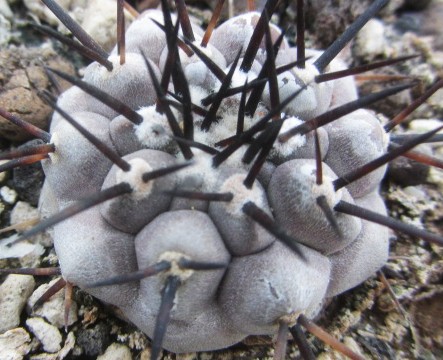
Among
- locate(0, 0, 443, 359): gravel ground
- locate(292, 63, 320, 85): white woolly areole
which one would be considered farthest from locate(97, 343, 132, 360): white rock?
locate(292, 63, 320, 85): white woolly areole

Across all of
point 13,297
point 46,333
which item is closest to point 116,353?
point 46,333

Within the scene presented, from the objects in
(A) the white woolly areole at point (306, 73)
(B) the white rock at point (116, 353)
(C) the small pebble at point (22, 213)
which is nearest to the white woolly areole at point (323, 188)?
(A) the white woolly areole at point (306, 73)

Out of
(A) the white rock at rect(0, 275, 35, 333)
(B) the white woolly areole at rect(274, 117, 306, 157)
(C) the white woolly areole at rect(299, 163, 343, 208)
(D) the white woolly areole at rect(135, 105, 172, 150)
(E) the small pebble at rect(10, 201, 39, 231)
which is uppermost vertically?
(D) the white woolly areole at rect(135, 105, 172, 150)

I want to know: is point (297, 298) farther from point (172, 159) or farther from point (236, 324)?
point (172, 159)

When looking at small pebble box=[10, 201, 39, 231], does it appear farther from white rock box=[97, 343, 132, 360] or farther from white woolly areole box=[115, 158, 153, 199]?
white woolly areole box=[115, 158, 153, 199]

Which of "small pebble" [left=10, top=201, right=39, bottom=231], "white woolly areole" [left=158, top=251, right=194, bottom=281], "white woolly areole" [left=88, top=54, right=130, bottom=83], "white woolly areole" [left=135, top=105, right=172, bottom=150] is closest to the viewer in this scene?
"white woolly areole" [left=158, top=251, right=194, bottom=281]

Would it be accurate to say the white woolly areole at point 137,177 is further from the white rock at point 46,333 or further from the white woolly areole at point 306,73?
the white rock at point 46,333
